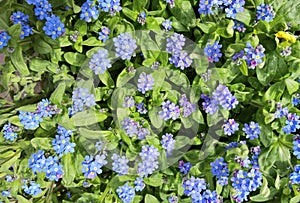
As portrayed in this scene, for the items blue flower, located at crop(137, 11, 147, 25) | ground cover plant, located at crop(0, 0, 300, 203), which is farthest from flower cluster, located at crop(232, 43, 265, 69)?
blue flower, located at crop(137, 11, 147, 25)

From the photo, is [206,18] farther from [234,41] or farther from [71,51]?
[71,51]

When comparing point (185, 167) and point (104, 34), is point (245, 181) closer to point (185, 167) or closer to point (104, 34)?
point (185, 167)

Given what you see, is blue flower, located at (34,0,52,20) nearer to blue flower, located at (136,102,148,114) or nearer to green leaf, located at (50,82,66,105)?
green leaf, located at (50,82,66,105)

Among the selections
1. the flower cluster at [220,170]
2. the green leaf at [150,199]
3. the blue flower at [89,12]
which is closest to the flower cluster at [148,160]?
the green leaf at [150,199]

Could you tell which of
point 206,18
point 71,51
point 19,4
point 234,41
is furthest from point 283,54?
point 19,4

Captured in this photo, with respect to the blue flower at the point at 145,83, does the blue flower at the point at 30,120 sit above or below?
below

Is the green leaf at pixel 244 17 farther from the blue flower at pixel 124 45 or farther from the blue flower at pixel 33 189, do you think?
the blue flower at pixel 33 189

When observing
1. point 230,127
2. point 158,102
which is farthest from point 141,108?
point 230,127
